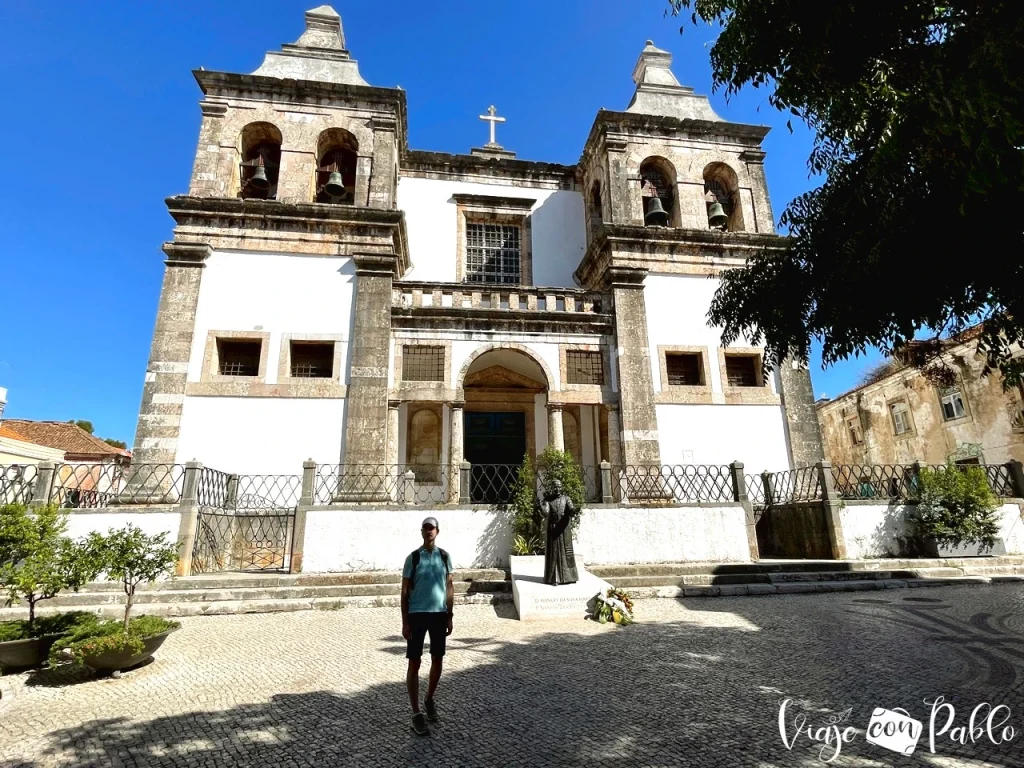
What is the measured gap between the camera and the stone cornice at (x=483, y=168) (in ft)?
55.3

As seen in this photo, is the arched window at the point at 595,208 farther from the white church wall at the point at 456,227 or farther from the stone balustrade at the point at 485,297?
the stone balustrade at the point at 485,297

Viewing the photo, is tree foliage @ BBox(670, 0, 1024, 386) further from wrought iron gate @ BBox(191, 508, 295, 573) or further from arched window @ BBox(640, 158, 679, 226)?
wrought iron gate @ BBox(191, 508, 295, 573)

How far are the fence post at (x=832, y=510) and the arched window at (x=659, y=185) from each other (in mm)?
7942

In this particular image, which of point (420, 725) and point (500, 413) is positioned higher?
point (500, 413)

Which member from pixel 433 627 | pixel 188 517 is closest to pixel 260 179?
pixel 188 517

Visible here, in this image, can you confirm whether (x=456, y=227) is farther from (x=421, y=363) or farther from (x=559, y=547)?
(x=559, y=547)

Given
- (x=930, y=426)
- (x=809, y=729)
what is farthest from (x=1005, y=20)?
(x=930, y=426)

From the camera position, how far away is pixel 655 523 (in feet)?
33.5

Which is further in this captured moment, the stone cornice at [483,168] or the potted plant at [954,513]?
the stone cornice at [483,168]

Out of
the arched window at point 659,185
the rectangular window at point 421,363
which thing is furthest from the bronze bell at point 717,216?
the rectangular window at point 421,363

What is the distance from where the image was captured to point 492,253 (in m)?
16.7

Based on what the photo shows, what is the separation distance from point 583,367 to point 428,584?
1000 centimetres

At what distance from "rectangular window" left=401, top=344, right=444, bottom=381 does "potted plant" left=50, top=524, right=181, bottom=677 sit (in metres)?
7.29

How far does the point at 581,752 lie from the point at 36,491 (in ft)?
36.0
